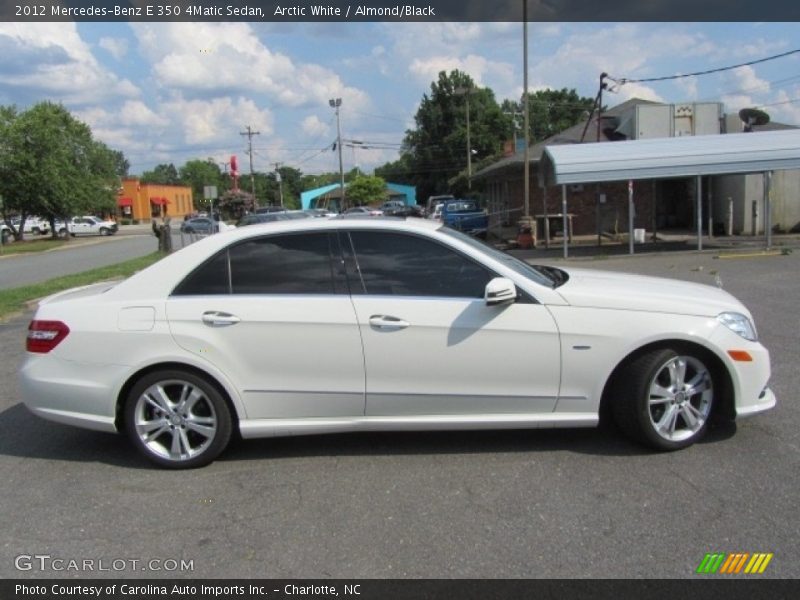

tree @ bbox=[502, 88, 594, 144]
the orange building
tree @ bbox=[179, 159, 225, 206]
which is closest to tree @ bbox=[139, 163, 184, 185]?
tree @ bbox=[179, 159, 225, 206]

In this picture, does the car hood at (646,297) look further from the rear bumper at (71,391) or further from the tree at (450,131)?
the tree at (450,131)

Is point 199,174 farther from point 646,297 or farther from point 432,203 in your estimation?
point 646,297

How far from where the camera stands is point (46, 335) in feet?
14.9

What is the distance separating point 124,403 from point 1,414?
2058mm

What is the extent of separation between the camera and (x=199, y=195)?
132 meters

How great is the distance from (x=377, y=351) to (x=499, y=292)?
84 cm

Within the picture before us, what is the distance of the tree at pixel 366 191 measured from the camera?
8519 cm

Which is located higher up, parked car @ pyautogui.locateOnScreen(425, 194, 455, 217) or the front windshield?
parked car @ pyautogui.locateOnScreen(425, 194, 455, 217)

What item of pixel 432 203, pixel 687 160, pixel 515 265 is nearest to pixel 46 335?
pixel 515 265

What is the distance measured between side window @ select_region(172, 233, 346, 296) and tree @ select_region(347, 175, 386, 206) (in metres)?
81.3

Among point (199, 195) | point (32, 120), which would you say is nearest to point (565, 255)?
point (32, 120)

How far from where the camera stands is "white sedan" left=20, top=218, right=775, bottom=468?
4.33 m

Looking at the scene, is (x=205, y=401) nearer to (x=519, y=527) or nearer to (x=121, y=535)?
(x=121, y=535)

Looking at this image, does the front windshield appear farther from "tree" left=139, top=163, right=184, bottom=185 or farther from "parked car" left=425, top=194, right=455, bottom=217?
"tree" left=139, top=163, right=184, bottom=185
